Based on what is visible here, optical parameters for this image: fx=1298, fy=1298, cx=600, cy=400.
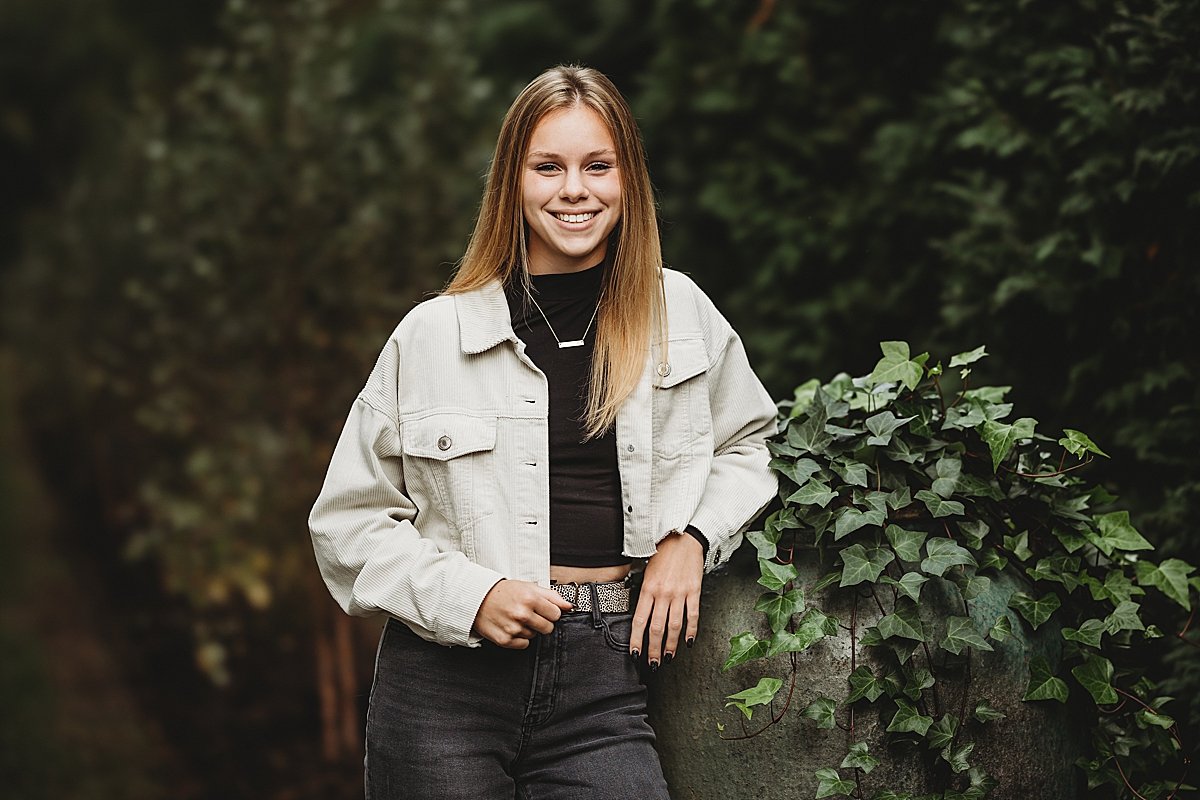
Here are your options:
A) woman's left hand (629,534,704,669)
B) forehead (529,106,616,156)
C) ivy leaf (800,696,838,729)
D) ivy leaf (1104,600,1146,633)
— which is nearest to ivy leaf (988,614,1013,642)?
ivy leaf (1104,600,1146,633)

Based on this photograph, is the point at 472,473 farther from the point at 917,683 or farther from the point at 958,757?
the point at 958,757

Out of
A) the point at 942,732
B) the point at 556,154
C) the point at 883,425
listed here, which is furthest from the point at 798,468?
the point at 556,154

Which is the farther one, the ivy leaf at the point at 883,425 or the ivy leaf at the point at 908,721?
the ivy leaf at the point at 883,425

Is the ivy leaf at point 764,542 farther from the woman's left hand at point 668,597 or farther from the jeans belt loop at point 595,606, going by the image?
Result: the jeans belt loop at point 595,606

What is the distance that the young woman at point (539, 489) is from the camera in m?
2.27

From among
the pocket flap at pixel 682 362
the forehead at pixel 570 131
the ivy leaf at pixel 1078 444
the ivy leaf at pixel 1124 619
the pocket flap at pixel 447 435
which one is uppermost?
the forehead at pixel 570 131

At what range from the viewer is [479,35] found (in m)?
6.65

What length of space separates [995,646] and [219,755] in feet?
15.2

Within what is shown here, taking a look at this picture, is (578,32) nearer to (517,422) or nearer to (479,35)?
(479,35)

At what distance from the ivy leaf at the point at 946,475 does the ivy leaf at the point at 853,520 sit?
6.0 inches

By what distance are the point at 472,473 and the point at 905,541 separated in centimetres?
82

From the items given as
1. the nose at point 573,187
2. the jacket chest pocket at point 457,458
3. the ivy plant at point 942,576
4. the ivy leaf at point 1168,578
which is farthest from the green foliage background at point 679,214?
the jacket chest pocket at point 457,458

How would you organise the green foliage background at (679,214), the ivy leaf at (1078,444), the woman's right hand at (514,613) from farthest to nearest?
the green foliage background at (679,214)
the ivy leaf at (1078,444)
the woman's right hand at (514,613)

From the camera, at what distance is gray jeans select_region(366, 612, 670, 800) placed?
89.4 inches
